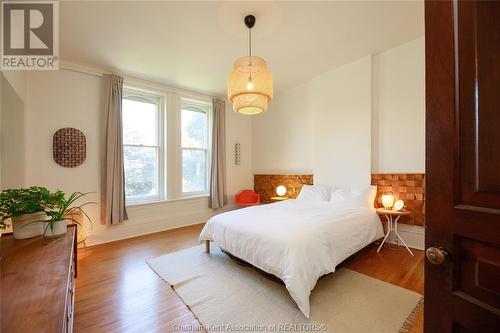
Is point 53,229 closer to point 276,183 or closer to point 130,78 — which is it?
point 130,78

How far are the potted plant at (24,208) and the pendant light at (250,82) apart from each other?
70.8 inches

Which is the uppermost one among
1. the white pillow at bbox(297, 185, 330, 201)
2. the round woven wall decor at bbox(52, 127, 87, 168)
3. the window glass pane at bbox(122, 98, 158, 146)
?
the window glass pane at bbox(122, 98, 158, 146)

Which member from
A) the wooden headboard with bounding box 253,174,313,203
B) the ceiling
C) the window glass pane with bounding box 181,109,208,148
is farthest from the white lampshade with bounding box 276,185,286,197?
the ceiling

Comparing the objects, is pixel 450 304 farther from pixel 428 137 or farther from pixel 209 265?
pixel 209 265

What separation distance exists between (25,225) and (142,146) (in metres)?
2.52

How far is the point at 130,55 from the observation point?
3.00 metres

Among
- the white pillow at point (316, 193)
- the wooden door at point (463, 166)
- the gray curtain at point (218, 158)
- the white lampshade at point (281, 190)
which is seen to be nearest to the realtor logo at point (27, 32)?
the gray curtain at point (218, 158)

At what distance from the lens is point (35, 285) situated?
942mm

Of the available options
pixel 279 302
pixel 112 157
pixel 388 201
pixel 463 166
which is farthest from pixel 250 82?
pixel 112 157

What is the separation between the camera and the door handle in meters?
0.66

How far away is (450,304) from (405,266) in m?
2.20

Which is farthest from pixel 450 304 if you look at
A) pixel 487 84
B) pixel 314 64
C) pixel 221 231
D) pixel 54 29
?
pixel 54 29

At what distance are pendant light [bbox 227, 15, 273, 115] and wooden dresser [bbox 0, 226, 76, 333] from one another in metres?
1.86

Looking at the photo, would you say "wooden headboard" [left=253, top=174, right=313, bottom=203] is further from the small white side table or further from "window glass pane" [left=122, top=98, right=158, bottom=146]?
"window glass pane" [left=122, top=98, right=158, bottom=146]
